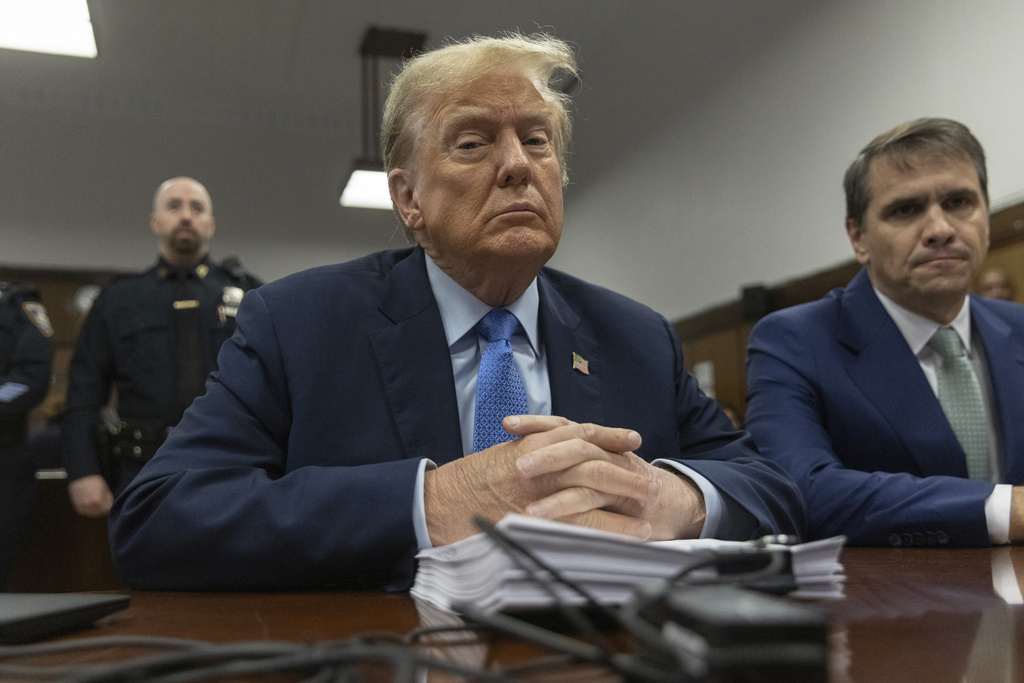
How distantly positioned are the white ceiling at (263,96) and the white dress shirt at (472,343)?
3.98 m

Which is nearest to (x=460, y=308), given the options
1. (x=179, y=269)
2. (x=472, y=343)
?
(x=472, y=343)

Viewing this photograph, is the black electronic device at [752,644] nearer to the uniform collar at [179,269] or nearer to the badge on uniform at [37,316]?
the uniform collar at [179,269]

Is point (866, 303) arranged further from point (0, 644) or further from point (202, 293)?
point (202, 293)

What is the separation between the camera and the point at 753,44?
5.14 metres

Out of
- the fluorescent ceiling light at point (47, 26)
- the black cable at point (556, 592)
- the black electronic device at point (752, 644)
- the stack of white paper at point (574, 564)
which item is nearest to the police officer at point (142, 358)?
the fluorescent ceiling light at point (47, 26)

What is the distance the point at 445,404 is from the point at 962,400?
1.15m

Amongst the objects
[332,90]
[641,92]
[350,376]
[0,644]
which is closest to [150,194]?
[332,90]

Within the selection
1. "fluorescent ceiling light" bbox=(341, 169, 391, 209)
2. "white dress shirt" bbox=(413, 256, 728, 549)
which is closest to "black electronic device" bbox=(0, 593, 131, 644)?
"white dress shirt" bbox=(413, 256, 728, 549)

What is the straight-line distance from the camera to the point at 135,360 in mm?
3059

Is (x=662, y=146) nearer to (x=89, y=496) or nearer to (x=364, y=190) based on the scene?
(x=364, y=190)

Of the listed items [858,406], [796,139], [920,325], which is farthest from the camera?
[796,139]

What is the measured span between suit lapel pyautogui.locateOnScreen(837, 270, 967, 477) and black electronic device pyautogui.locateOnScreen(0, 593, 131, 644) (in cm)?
147

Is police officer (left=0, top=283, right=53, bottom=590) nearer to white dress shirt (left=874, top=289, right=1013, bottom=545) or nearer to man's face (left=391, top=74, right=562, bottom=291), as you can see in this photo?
man's face (left=391, top=74, right=562, bottom=291)

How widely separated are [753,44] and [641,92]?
1.23 metres
